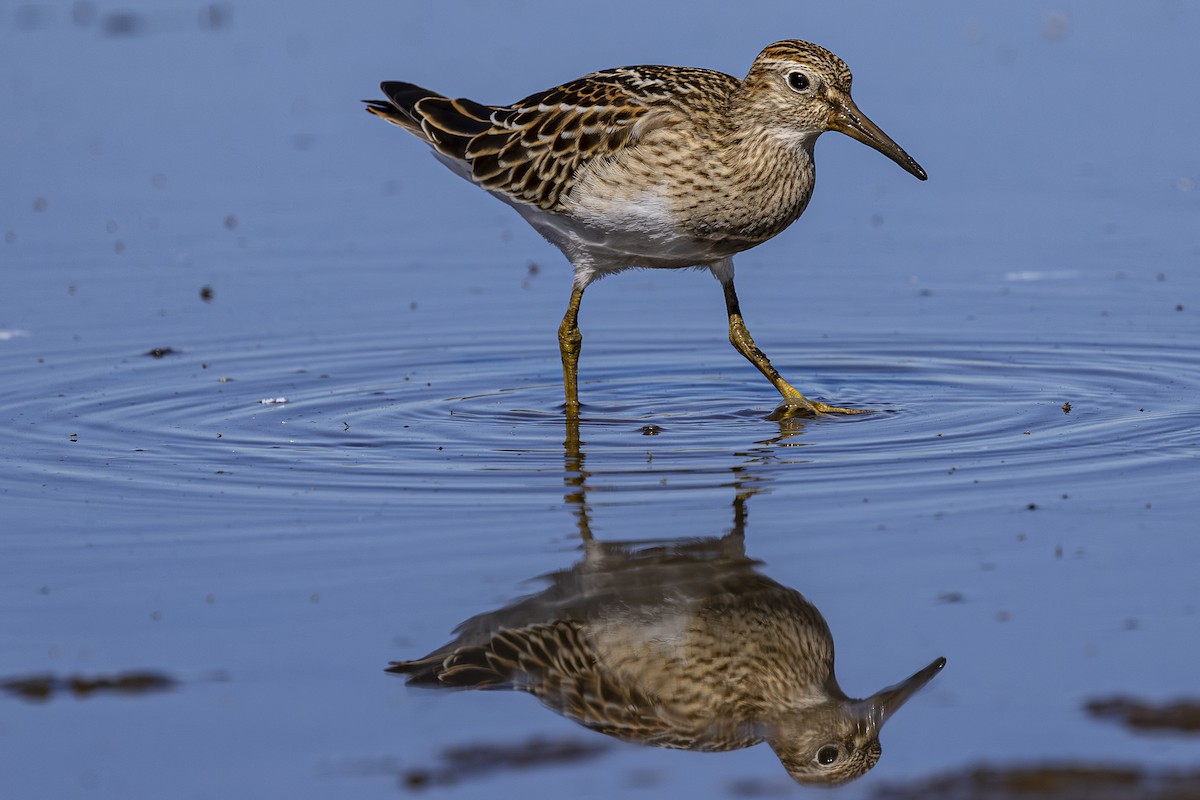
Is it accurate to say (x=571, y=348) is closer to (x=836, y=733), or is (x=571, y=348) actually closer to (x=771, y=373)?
(x=771, y=373)

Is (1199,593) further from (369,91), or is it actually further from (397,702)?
(369,91)

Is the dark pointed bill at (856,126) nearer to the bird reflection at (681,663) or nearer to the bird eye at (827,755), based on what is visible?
the bird reflection at (681,663)

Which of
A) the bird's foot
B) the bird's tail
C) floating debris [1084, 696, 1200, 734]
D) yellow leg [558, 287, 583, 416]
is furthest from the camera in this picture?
the bird's tail

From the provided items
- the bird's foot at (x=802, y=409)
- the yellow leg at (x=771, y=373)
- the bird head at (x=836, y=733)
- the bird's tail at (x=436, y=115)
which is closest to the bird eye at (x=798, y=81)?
the yellow leg at (x=771, y=373)

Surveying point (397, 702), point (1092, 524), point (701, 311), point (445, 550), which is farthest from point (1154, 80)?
point (397, 702)

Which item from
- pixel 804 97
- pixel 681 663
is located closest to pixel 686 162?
pixel 804 97

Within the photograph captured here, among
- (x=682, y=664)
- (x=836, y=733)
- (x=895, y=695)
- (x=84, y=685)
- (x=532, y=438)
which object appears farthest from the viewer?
(x=532, y=438)

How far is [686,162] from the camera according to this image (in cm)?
957

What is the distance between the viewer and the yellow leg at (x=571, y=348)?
10.2 meters

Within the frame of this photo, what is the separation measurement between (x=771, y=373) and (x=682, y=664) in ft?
13.8

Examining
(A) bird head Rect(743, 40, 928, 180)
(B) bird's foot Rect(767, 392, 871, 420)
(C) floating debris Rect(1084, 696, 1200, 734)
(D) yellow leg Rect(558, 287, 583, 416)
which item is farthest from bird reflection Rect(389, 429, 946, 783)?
(A) bird head Rect(743, 40, 928, 180)

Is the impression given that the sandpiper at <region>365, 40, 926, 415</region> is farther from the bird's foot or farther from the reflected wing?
the reflected wing

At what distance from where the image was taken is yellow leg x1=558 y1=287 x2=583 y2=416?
10.2 m

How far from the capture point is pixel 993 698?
18.9 ft
